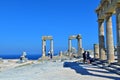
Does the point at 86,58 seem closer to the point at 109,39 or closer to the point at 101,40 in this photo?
the point at 101,40

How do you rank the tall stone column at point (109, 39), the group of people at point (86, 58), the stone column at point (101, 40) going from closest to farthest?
the tall stone column at point (109, 39) < the group of people at point (86, 58) < the stone column at point (101, 40)

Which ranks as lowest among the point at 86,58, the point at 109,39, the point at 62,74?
the point at 62,74

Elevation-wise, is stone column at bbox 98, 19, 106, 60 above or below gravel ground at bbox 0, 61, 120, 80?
above

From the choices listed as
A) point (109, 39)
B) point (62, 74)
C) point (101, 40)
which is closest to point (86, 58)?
point (101, 40)

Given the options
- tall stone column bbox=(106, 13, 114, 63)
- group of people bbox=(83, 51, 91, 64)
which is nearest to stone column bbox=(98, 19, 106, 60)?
group of people bbox=(83, 51, 91, 64)

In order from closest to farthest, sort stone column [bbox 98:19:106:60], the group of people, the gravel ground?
1. the gravel ground
2. the group of people
3. stone column [bbox 98:19:106:60]

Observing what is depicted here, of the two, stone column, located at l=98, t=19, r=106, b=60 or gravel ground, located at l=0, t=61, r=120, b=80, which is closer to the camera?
gravel ground, located at l=0, t=61, r=120, b=80

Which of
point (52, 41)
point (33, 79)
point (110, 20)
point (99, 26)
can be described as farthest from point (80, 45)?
point (33, 79)

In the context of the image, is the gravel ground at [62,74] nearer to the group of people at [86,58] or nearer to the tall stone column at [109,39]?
the tall stone column at [109,39]

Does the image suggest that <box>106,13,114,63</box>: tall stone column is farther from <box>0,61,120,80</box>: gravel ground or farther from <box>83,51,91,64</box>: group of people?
<box>83,51,91,64</box>: group of people

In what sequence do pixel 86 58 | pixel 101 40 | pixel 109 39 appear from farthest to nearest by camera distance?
pixel 101 40, pixel 86 58, pixel 109 39

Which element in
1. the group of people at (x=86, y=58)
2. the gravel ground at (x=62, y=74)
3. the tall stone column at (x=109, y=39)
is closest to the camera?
the gravel ground at (x=62, y=74)

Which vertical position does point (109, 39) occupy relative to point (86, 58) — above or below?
above

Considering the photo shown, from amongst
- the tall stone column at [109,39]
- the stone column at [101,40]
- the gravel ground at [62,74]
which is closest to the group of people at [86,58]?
the stone column at [101,40]
